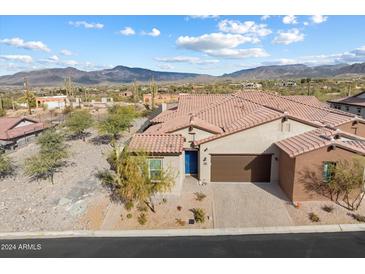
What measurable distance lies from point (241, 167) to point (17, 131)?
988 inches

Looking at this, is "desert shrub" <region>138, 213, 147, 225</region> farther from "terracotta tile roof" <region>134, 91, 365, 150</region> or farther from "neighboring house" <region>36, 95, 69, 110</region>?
"neighboring house" <region>36, 95, 69, 110</region>

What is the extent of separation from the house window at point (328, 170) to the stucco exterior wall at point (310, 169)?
0.63ft

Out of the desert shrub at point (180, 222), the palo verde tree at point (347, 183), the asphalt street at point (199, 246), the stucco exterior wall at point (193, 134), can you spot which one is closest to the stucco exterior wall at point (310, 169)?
the palo verde tree at point (347, 183)

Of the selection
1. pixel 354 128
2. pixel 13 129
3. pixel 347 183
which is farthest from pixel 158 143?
pixel 13 129

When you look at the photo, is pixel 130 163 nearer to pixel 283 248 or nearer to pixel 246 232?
pixel 246 232

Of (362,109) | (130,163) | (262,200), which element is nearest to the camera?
(130,163)

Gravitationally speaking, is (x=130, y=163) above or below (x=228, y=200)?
above

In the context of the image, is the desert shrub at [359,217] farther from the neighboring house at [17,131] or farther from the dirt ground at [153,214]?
the neighboring house at [17,131]

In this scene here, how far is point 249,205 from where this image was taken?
51.3 feet

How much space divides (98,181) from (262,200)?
442 inches

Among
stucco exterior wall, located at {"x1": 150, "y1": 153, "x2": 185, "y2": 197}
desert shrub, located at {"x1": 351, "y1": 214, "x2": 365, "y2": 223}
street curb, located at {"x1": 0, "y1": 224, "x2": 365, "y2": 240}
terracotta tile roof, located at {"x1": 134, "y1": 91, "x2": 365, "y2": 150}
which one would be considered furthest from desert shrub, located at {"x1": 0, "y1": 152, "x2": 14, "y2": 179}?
desert shrub, located at {"x1": 351, "y1": 214, "x2": 365, "y2": 223}

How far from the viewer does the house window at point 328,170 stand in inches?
605

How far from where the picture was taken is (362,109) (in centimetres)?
3544

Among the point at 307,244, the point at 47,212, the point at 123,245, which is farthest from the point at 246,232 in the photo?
the point at 47,212
